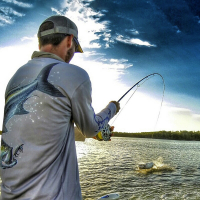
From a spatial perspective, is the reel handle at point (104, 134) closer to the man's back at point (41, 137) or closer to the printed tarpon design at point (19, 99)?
the man's back at point (41, 137)

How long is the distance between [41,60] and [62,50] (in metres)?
0.24

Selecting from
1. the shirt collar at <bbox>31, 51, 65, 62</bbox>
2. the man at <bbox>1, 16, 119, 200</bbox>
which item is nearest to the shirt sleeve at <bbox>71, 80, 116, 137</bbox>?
the man at <bbox>1, 16, 119, 200</bbox>

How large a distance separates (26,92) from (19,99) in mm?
72

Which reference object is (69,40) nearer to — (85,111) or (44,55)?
(44,55)

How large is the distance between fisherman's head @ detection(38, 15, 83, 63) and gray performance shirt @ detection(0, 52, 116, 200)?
21 centimetres

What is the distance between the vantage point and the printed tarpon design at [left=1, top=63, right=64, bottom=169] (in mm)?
1408

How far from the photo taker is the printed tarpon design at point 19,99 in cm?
141

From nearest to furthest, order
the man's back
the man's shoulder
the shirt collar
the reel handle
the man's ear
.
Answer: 1. the man's back
2. the man's shoulder
3. the shirt collar
4. the man's ear
5. the reel handle

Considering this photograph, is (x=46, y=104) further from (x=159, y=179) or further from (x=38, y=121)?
(x=159, y=179)

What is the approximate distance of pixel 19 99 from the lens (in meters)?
1.50

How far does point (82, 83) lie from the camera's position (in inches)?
60.1

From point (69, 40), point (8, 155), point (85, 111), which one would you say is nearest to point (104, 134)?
point (85, 111)

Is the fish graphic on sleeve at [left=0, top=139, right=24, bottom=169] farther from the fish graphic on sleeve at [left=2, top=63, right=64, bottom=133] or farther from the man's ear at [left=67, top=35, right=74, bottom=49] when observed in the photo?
the man's ear at [left=67, top=35, right=74, bottom=49]

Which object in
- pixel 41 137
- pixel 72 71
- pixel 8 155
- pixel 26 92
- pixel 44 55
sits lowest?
pixel 8 155
